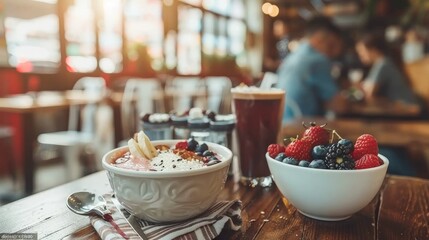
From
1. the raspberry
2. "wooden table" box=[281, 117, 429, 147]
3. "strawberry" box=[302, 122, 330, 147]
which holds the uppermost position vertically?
"strawberry" box=[302, 122, 330, 147]

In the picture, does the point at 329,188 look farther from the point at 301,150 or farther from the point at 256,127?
the point at 256,127

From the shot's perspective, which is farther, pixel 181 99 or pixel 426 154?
pixel 181 99

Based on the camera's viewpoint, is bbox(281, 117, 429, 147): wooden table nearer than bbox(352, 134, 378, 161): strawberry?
No

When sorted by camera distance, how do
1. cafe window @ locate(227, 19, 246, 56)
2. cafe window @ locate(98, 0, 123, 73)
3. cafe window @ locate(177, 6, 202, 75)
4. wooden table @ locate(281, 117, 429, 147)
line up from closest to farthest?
Answer: wooden table @ locate(281, 117, 429, 147) < cafe window @ locate(98, 0, 123, 73) < cafe window @ locate(177, 6, 202, 75) < cafe window @ locate(227, 19, 246, 56)

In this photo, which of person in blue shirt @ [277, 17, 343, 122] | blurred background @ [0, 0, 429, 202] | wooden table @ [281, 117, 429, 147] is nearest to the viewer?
wooden table @ [281, 117, 429, 147]

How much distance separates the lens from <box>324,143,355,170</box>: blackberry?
0.73 meters

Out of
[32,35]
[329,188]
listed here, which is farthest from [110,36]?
[329,188]

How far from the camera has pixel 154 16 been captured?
19.8 ft

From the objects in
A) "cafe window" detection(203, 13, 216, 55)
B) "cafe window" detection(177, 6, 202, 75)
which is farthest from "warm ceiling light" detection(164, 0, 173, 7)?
"cafe window" detection(203, 13, 216, 55)

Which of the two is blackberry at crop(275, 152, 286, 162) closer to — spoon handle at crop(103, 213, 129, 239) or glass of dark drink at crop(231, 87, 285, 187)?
glass of dark drink at crop(231, 87, 285, 187)

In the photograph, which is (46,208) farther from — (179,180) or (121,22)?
(121,22)

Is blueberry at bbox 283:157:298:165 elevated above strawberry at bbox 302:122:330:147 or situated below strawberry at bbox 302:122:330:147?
below

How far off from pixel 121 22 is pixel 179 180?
17.1 ft

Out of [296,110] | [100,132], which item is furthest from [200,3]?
[296,110]
